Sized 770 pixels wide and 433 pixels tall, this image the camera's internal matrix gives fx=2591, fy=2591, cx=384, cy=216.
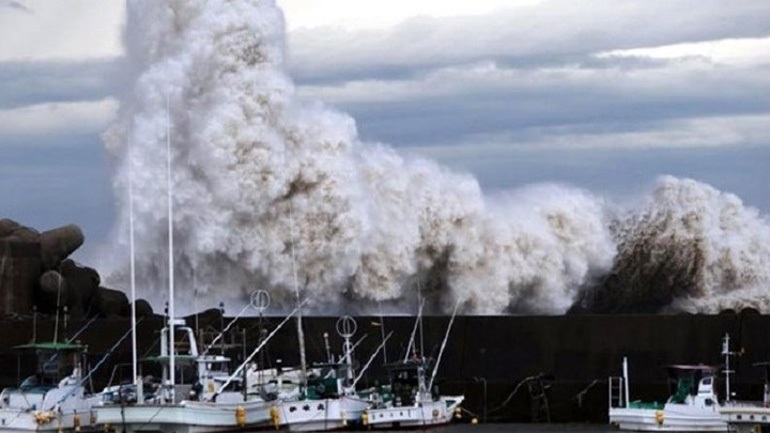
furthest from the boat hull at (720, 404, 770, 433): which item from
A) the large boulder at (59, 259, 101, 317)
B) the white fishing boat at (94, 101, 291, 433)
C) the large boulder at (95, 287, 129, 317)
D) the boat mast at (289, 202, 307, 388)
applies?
the large boulder at (59, 259, 101, 317)

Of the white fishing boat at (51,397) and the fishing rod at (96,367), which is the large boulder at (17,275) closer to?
the fishing rod at (96,367)

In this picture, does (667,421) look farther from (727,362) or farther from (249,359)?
(249,359)

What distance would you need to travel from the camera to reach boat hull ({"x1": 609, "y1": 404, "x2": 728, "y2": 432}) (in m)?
68.2

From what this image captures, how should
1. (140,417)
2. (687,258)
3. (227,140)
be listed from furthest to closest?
1. (687,258)
2. (227,140)
3. (140,417)

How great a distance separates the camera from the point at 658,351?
72312mm

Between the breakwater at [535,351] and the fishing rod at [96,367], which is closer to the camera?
the fishing rod at [96,367]

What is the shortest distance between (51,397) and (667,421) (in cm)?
1614

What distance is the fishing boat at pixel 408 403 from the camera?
67938mm

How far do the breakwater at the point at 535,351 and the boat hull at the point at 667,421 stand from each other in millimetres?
2291

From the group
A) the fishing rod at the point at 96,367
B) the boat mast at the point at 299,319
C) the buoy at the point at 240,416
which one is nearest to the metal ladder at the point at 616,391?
the boat mast at the point at 299,319

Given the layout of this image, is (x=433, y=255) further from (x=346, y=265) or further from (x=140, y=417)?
(x=140, y=417)

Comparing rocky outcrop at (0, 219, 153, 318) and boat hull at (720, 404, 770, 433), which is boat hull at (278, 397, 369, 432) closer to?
boat hull at (720, 404, 770, 433)

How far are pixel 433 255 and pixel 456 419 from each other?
12722mm

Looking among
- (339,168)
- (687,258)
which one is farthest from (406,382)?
(687,258)
